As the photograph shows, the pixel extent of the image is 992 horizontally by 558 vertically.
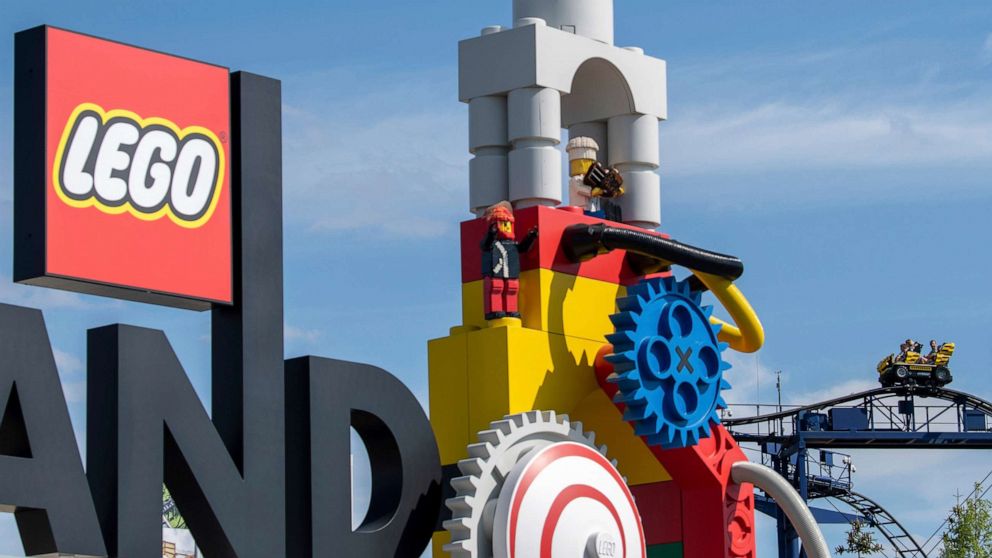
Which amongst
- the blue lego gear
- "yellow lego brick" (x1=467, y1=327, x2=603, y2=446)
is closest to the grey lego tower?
the blue lego gear

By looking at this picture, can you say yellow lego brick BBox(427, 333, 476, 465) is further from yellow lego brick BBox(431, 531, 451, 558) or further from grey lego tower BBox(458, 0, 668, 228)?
grey lego tower BBox(458, 0, 668, 228)

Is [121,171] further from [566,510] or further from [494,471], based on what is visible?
[566,510]

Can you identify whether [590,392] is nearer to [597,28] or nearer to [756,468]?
[756,468]

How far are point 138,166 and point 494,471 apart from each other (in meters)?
4.10

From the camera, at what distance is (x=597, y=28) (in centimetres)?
2091

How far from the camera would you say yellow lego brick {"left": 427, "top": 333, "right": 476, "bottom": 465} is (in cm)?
1880

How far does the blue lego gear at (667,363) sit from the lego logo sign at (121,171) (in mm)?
4269

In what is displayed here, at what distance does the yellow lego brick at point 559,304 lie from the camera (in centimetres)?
1909

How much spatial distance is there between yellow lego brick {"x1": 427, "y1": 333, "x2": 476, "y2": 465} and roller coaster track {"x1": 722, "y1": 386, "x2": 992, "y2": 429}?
93.7 ft

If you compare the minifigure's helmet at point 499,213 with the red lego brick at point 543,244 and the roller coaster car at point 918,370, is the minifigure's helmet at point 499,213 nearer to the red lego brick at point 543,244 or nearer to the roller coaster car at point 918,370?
the red lego brick at point 543,244

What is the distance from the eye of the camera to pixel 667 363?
19.1 m

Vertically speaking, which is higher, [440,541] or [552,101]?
[552,101]

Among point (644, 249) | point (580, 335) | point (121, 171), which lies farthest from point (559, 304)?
point (121, 171)

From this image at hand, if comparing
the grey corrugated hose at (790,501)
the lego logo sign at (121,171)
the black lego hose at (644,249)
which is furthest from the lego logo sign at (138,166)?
the grey corrugated hose at (790,501)
